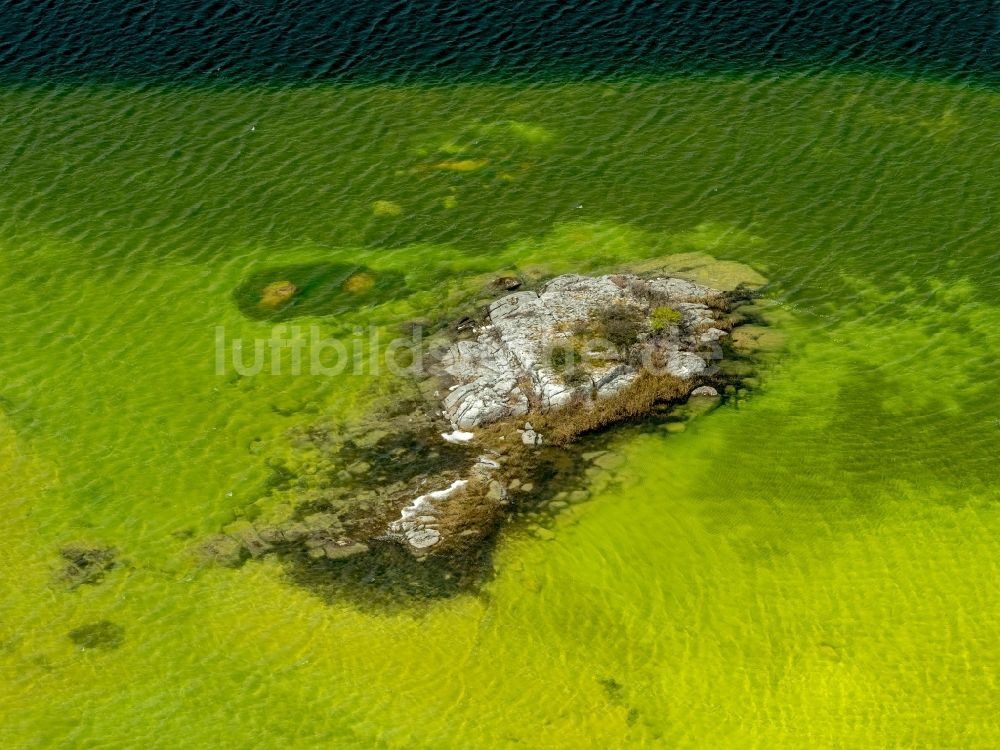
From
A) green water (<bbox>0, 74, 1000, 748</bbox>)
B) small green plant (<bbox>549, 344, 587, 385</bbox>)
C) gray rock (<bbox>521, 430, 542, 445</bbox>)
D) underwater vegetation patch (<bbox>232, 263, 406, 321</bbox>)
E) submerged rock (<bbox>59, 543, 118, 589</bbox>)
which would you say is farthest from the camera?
underwater vegetation patch (<bbox>232, 263, 406, 321</bbox>)

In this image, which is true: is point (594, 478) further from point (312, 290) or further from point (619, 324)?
point (312, 290)

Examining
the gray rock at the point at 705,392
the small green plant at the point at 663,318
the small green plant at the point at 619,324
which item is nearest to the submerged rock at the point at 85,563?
the small green plant at the point at 619,324

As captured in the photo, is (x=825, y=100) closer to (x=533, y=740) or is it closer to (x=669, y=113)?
(x=669, y=113)

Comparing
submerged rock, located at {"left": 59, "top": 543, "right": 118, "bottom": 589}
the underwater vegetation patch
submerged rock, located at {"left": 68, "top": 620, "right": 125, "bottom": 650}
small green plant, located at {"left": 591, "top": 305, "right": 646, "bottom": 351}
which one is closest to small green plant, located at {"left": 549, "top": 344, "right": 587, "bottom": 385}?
small green plant, located at {"left": 591, "top": 305, "right": 646, "bottom": 351}

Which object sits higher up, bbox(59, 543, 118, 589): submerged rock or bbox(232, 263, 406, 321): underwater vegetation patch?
bbox(232, 263, 406, 321): underwater vegetation patch

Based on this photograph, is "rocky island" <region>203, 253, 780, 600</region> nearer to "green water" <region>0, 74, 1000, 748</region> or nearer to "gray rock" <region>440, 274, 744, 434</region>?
"gray rock" <region>440, 274, 744, 434</region>
